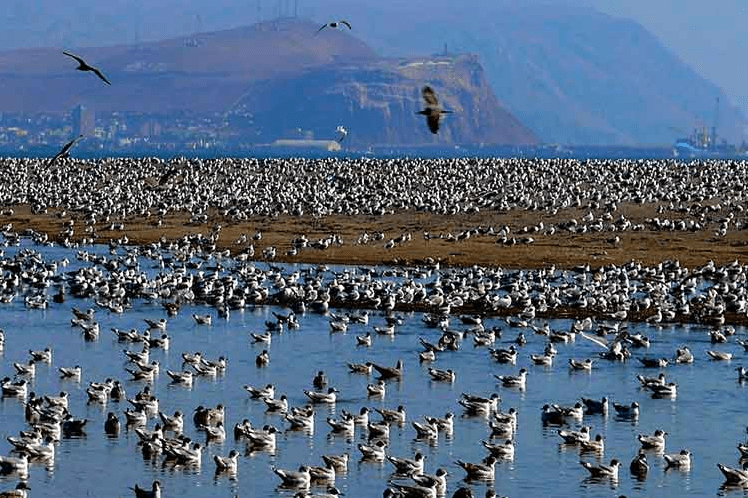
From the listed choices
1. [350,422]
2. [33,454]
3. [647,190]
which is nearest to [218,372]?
[350,422]

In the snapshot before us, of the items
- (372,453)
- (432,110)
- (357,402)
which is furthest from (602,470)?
(357,402)

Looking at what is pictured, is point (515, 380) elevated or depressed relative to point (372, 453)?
elevated

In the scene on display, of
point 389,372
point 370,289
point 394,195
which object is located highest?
point 394,195

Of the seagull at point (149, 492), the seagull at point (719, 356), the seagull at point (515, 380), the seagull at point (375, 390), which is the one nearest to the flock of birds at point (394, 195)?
the seagull at point (719, 356)

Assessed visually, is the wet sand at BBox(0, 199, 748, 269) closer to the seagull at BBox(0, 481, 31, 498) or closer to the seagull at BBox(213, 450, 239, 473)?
the seagull at BBox(213, 450, 239, 473)

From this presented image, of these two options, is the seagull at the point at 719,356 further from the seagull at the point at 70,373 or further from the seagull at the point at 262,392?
the seagull at the point at 70,373

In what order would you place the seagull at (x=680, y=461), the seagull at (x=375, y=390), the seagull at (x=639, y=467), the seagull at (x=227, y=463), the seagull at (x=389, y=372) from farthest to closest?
the seagull at (x=389, y=372), the seagull at (x=375, y=390), the seagull at (x=680, y=461), the seagull at (x=639, y=467), the seagull at (x=227, y=463)

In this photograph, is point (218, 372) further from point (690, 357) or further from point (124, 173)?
point (124, 173)

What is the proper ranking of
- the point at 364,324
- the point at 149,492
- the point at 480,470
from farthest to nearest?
the point at 364,324 → the point at 480,470 → the point at 149,492

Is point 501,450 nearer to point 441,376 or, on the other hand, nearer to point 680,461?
point 680,461
